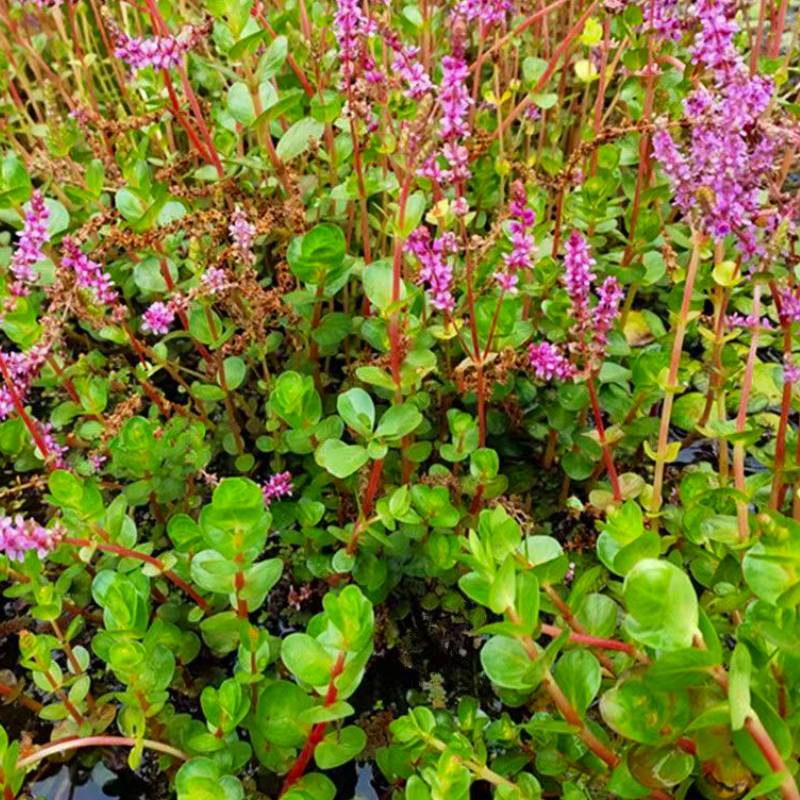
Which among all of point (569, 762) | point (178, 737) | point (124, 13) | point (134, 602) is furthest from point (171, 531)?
point (124, 13)

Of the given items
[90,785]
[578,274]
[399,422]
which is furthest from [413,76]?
[90,785]

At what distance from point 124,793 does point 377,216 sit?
109 centimetres

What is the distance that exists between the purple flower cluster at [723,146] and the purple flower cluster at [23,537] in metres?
0.82

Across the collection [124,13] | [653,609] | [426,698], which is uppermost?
[124,13]

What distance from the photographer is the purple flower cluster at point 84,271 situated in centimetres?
134

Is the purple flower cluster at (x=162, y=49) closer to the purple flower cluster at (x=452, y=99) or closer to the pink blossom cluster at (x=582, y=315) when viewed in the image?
the purple flower cluster at (x=452, y=99)

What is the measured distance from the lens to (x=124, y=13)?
2.22 meters

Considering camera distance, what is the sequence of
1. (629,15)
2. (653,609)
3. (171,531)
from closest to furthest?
(653,609) < (171,531) < (629,15)

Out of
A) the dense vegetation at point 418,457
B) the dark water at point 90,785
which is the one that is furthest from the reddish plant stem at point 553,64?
the dark water at point 90,785

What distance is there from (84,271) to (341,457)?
1.54 feet

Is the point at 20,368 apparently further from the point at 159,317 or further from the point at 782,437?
the point at 782,437

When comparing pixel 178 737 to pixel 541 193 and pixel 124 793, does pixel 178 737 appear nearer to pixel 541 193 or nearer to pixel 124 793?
pixel 124 793

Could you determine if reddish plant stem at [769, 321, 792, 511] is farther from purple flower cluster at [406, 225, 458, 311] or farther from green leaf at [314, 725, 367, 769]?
green leaf at [314, 725, 367, 769]

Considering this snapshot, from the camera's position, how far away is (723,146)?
3.27 feet
